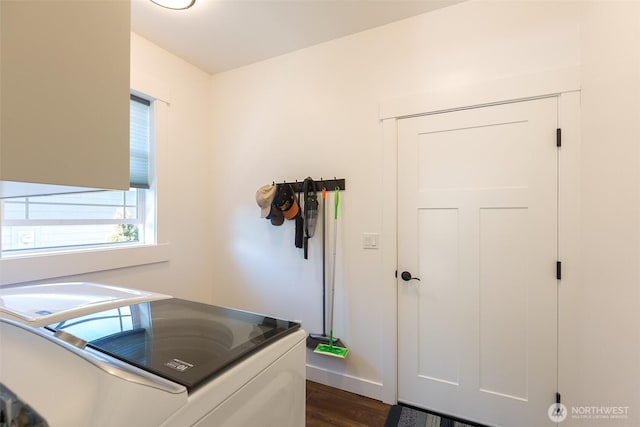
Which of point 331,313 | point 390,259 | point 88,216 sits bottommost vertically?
point 331,313

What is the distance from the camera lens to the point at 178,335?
884mm

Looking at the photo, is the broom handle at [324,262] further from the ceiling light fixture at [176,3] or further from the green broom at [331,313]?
the ceiling light fixture at [176,3]

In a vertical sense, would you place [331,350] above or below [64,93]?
below

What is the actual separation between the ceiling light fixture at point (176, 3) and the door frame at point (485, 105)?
1.40 meters

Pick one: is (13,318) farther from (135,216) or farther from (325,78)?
(325,78)

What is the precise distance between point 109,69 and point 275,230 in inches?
73.6

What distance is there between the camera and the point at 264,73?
247 cm

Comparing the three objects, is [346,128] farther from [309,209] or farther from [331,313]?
[331,313]

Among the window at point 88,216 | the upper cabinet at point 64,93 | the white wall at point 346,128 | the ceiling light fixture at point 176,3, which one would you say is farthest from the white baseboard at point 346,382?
the ceiling light fixture at point 176,3

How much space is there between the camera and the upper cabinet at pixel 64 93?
0.47 m

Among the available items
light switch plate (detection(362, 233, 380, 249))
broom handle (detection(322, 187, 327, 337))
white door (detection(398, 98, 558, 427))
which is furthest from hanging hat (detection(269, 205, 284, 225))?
white door (detection(398, 98, 558, 427))

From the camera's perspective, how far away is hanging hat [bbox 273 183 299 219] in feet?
7.18

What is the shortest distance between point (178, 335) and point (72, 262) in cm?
138

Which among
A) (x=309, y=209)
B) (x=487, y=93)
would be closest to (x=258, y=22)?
(x=309, y=209)
